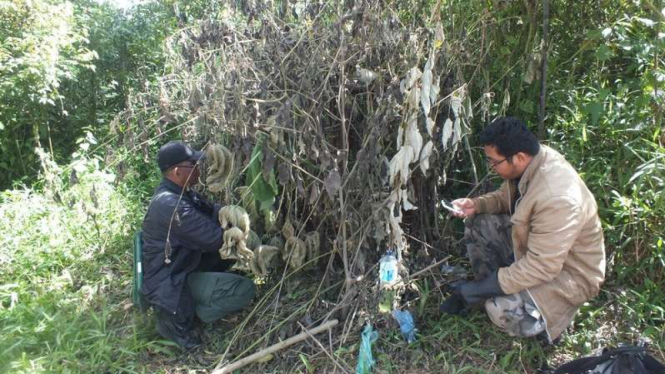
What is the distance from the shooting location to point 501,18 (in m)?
3.63

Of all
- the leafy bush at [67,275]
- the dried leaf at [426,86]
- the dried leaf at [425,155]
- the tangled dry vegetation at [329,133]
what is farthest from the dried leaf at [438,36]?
the leafy bush at [67,275]

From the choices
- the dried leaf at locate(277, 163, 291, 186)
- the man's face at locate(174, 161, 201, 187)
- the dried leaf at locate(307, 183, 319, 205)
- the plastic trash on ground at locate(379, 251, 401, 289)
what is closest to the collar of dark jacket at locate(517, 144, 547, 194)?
the plastic trash on ground at locate(379, 251, 401, 289)

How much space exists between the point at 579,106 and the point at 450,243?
1150mm

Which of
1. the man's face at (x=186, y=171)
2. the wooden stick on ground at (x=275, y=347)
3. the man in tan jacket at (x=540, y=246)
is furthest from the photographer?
the man's face at (x=186, y=171)

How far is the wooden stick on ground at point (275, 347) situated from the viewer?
305 centimetres

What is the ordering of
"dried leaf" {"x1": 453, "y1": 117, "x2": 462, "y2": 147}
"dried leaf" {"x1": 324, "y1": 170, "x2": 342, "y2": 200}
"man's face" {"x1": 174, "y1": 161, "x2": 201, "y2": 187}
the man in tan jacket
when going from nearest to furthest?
1. the man in tan jacket
2. "dried leaf" {"x1": 324, "y1": 170, "x2": 342, "y2": 200}
3. "dried leaf" {"x1": 453, "y1": 117, "x2": 462, "y2": 147}
4. "man's face" {"x1": 174, "y1": 161, "x2": 201, "y2": 187}

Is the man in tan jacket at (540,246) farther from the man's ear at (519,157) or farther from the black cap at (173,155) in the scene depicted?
the black cap at (173,155)

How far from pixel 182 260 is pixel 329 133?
1143 mm

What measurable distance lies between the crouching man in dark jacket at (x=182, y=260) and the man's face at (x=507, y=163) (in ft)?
5.09

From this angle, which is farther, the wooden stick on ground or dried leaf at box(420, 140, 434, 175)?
the wooden stick on ground

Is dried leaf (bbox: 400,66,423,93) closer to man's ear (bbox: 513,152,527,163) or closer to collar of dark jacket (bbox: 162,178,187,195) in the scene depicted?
man's ear (bbox: 513,152,527,163)

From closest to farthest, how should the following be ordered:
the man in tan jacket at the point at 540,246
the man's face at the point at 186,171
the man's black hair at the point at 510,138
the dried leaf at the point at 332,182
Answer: the man in tan jacket at the point at 540,246 < the man's black hair at the point at 510,138 < the dried leaf at the point at 332,182 < the man's face at the point at 186,171

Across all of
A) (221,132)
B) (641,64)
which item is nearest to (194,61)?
(221,132)

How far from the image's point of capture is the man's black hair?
2711 millimetres
